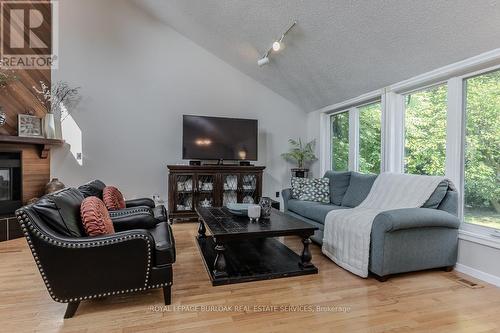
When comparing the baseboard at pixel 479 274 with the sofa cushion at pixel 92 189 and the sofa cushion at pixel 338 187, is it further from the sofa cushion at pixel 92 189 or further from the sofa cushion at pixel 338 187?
the sofa cushion at pixel 92 189

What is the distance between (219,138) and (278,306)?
10.3 ft

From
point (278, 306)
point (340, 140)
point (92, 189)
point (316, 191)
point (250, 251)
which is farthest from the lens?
point (340, 140)

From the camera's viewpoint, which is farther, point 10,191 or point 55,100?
point 55,100

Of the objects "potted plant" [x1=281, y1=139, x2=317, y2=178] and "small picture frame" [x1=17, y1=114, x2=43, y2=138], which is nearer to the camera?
"small picture frame" [x1=17, y1=114, x2=43, y2=138]

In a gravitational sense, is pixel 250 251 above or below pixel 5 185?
below

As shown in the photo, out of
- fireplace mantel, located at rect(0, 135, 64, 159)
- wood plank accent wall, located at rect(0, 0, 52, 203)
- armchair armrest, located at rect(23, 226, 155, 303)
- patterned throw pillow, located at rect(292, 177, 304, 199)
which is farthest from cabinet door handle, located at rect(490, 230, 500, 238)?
wood plank accent wall, located at rect(0, 0, 52, 203)

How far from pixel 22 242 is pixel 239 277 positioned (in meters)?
2.93

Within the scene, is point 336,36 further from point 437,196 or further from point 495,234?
point 495,234

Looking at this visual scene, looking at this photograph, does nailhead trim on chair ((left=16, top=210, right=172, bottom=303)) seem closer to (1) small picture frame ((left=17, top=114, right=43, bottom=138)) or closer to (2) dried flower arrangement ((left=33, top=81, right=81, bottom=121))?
(1) small picture frame ((left=17, top=114, right=43, bottom=138))

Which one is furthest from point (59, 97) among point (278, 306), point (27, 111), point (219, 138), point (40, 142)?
point (278, 306)

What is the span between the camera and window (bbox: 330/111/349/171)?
15.1 feet

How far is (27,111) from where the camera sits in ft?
12.8

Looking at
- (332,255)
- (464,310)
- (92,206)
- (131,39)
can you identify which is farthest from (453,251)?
(131,39)

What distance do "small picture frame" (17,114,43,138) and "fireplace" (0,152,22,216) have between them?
31 cm
